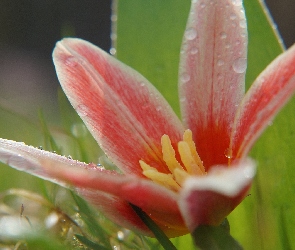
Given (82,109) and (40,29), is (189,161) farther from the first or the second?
(40,29)

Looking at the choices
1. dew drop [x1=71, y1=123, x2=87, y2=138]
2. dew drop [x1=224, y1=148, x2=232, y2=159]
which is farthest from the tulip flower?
dew drop [x1=71, y1=123, x2=87, y2=138]

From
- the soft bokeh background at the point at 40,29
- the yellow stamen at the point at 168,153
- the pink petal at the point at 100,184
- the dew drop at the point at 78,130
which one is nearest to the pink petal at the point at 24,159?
the pink petal at the point at 100,184

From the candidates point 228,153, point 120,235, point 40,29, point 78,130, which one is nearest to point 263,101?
point 228,153

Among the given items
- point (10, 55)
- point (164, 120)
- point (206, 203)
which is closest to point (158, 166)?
point (164, 120)

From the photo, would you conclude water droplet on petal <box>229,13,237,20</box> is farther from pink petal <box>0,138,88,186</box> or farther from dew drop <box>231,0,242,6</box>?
pink petal <box>0,138,88,186</box>

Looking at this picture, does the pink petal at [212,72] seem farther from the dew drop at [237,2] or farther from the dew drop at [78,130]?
the dew drop at [78,130]
